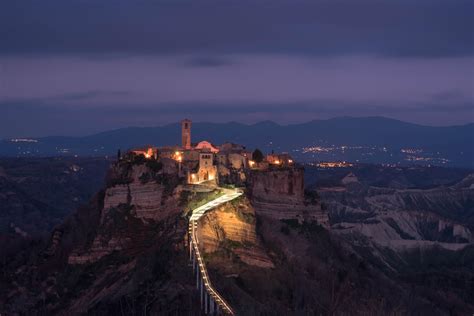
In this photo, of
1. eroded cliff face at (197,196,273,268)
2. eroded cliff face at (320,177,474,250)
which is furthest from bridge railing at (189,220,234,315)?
eroded cliff face at (320,177,474,250)

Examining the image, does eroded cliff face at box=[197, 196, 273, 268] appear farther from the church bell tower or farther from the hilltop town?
the church bell tower

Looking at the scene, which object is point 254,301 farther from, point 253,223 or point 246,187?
point 246,187

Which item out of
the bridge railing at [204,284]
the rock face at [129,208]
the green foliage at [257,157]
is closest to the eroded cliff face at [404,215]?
the green foliage at [257,157]

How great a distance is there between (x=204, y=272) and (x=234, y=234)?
925 centimetres

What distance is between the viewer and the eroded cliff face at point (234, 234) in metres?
69.1

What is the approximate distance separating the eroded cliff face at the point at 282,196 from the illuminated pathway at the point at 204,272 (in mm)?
6325

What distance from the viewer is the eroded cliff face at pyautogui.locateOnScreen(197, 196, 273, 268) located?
69125 millimetres

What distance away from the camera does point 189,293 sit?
202 feet

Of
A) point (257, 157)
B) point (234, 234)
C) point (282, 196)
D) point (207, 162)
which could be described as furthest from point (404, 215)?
point (234, 234)

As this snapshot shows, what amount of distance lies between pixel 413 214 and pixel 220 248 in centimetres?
8374

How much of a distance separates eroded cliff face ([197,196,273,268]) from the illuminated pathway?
0.57 m

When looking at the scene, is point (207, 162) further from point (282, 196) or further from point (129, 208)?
point (282, 196)

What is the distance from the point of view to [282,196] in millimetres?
83750

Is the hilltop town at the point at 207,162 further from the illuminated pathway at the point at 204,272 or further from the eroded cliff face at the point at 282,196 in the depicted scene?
the illuminated pathway at the point at 204,272
